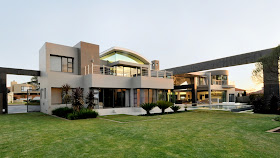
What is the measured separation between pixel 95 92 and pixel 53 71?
5515 millimetres

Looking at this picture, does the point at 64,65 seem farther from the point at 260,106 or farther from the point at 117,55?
the point at 260,106

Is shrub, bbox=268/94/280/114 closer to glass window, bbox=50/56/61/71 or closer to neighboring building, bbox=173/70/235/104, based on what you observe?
neighboring building, bbox=173/70/235/104

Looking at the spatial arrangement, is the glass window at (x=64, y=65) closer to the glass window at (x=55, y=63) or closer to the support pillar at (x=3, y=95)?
the glass window at (x=55, y=63)

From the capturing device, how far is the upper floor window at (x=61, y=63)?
1900cm

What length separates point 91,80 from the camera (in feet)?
57.0

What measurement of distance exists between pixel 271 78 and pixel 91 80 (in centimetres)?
1637

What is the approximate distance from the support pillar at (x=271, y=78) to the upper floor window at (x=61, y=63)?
1914 cm

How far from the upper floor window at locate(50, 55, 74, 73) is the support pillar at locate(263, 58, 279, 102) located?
19142mm

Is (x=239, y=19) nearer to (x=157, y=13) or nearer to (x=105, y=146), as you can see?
(x=157, y=13)

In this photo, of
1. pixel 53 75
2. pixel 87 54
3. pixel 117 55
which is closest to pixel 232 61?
pixel 117 55

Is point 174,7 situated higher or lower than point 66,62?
higher

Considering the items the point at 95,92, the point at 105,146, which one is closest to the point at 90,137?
the point at 105,146

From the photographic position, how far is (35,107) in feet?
69.6

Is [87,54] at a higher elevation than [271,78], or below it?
higher
